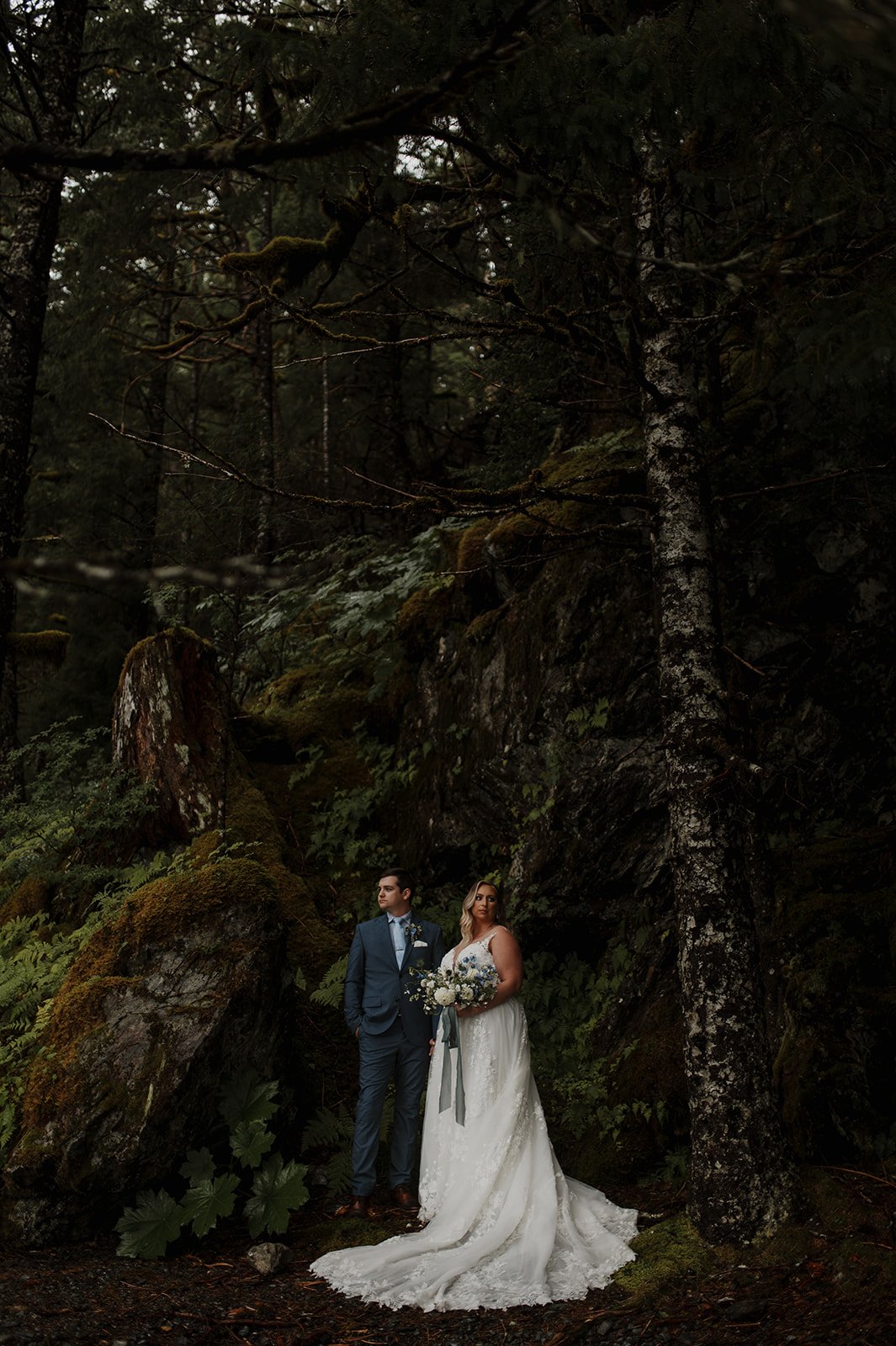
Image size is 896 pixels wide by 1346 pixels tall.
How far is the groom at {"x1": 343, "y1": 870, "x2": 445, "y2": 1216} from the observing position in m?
6.43

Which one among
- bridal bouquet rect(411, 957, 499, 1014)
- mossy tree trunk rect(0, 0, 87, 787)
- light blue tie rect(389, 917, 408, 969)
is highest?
mossy tree trunk rect(0, 0, 87, 787)

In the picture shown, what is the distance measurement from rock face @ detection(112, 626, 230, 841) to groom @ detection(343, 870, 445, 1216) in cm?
263

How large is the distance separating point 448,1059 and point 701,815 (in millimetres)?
2592

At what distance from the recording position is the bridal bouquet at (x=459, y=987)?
6.22 metres

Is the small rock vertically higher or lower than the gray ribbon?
lower

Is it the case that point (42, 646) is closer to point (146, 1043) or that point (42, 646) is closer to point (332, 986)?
point (332, 986)

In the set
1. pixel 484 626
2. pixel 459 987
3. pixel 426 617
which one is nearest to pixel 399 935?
pixel 459 987

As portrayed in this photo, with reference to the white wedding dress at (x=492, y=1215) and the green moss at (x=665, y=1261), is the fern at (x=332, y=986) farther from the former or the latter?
the green moss at (x=665, y=1261)

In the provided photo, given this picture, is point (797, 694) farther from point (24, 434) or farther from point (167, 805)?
point (24, 434)

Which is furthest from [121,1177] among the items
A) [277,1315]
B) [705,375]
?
[705,375]

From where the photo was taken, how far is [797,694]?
290 inches

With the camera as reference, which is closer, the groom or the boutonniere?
the groom

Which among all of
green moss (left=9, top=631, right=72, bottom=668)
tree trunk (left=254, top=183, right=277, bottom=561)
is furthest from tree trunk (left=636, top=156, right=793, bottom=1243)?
green moss (left=9, top=631, right=72, bottom=668)

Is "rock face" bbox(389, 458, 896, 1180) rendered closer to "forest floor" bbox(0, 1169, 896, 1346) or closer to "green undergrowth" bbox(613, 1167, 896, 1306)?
"green undergrowth" bbox(613, 1167, 896, 1306)
